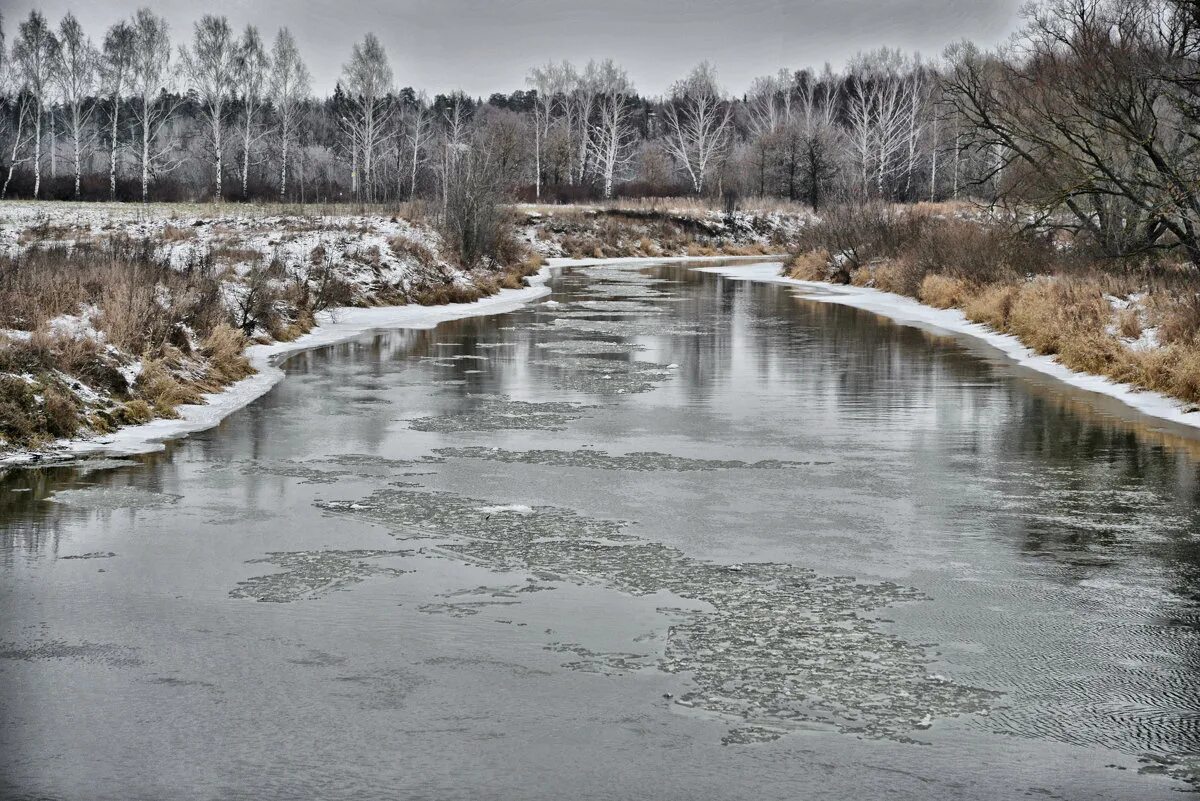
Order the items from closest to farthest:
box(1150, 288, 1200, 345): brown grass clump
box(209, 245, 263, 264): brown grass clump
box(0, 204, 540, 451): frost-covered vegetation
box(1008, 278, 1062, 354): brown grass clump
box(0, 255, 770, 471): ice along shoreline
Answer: box(0, 255, 770, 471): ice along shoreline → box(0, 204, 540, 451): frost-covered vegetation → box(1150, 288, 1200, 345): brown grass clump → box(1008, 278, 1062, 354): brown grass clump → box(209, 245, 263, 264): brown grass clump

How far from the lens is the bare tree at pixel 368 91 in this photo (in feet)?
277

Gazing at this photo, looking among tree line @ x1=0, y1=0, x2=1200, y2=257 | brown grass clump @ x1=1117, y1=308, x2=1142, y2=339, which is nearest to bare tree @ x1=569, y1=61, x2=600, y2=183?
tree line @ x1=0, y1=0, x2=1200, y2=257

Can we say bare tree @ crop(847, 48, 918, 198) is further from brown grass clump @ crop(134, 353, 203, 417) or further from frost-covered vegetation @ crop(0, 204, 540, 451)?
brown grass clump @ crop(134, 353, 203, 417)

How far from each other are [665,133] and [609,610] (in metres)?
132

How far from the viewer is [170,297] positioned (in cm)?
2108

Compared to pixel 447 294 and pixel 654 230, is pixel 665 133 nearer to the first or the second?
pixel 654 230

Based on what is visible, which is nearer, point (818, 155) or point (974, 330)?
point (974, 330)

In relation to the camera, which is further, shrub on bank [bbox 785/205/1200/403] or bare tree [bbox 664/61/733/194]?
bare tree [bbox 664/61/733/194]

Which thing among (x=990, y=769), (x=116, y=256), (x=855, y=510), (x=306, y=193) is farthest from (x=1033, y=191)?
(x=306, y=193)

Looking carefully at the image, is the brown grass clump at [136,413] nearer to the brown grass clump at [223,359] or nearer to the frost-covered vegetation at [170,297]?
the frost-covered vegetation at [170,297]

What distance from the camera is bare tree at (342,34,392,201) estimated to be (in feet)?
277

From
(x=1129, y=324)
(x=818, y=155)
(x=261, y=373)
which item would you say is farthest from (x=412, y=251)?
(x=818, y=155)

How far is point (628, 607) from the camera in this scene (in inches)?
307

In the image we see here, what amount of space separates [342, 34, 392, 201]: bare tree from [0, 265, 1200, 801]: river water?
236ft
